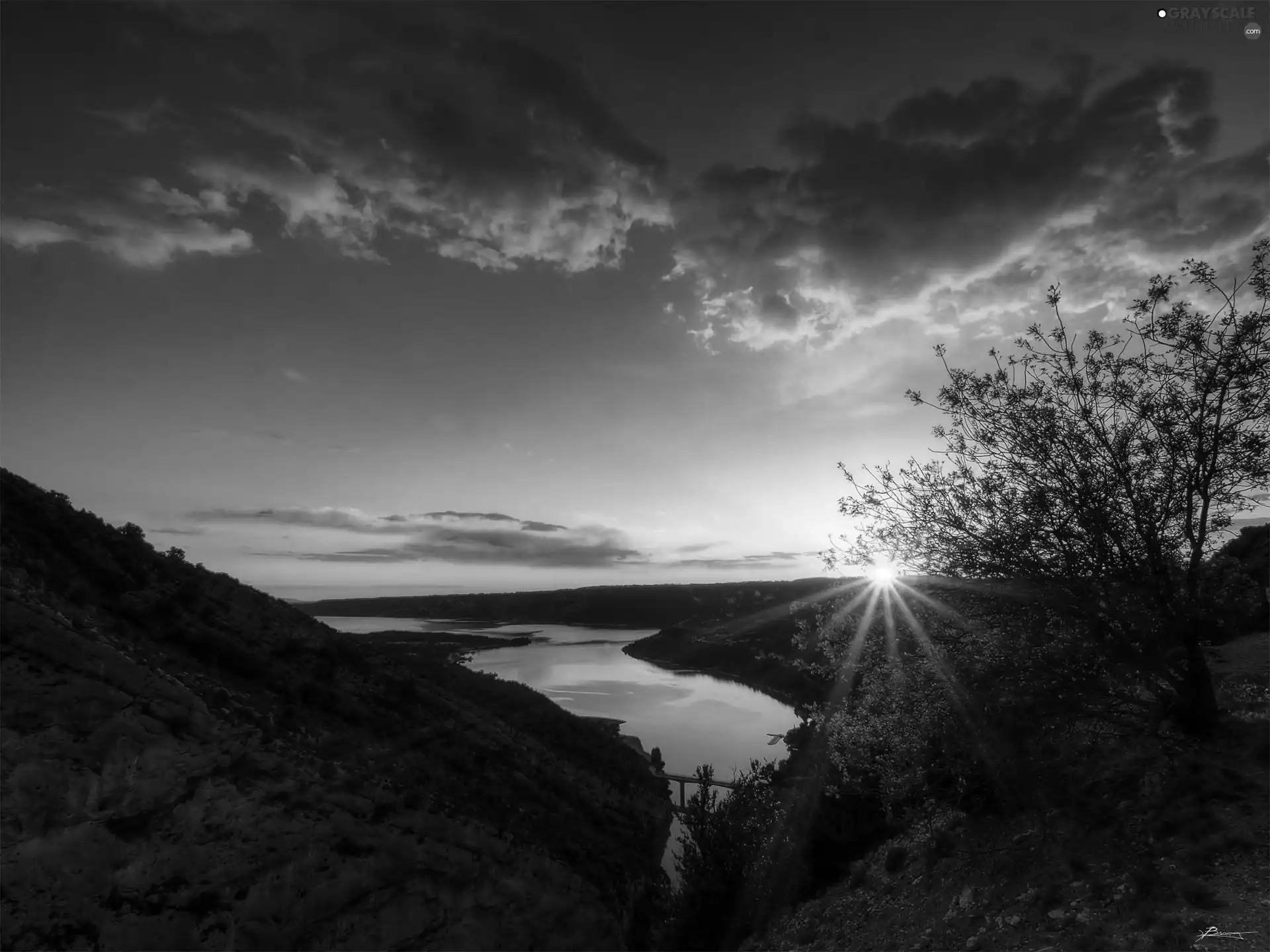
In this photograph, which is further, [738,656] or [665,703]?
[738,656]

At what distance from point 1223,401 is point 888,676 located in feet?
24.9

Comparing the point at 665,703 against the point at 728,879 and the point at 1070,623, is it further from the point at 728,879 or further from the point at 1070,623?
the point at 1070,623

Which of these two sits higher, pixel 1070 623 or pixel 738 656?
pixel 1070 623

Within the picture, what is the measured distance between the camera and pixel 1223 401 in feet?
31.0

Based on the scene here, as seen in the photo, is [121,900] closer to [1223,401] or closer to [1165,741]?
[1165,741]

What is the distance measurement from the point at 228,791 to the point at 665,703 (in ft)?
221

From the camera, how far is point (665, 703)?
7112 cm
